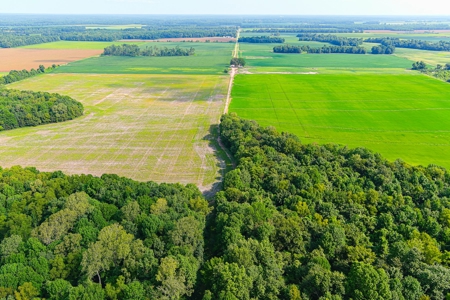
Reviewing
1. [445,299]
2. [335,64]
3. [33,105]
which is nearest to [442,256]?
[445,299]

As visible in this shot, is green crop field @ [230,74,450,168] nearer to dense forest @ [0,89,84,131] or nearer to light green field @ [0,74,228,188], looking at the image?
light green field @ [0,74,228,188]

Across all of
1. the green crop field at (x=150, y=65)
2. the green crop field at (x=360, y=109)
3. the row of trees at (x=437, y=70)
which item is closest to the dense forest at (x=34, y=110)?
the green crop field at (x=360, y=109)

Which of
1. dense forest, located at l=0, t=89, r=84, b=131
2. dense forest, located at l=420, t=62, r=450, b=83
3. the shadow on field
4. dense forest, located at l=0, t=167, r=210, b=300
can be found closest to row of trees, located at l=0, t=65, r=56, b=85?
dense forest, located at l=0, t=89, r=84, b=131

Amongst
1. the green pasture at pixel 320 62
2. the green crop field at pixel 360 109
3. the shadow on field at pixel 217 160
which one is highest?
the green pasture at pixel 320 62

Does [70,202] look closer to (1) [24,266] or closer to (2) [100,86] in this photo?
(1) [24,266]

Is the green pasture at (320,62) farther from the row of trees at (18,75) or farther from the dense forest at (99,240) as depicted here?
the dense forest at (99,240)
